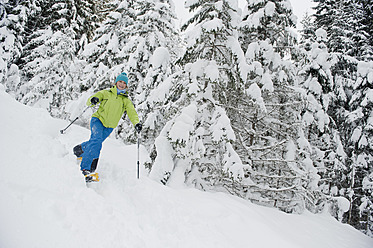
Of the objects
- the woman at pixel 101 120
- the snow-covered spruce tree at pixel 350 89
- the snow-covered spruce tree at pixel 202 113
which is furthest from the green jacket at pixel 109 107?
the snow-covered spruce tree at pixel 350 89

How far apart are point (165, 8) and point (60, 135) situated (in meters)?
9.08

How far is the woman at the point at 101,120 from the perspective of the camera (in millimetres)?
4851

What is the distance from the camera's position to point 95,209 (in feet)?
11.9

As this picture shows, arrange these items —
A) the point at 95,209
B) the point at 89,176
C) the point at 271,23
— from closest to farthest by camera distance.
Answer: the point at 95,209, the point at 89,176, the point at 271,23

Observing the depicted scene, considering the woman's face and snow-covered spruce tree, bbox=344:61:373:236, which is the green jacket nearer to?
the woman's face

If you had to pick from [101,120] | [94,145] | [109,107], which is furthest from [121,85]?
[94,145]

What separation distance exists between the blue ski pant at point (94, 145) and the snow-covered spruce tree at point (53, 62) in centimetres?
1412

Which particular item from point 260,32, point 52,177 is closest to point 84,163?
point 52,177

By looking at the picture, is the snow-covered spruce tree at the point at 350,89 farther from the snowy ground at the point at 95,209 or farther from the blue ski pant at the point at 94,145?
the blue ski pant at the point at 94,145

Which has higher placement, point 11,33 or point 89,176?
point 11,33

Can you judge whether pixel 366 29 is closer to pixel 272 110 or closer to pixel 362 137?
pixel 362 137

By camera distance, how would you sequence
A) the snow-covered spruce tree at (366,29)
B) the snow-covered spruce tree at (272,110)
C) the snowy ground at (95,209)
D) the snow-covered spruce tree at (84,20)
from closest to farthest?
the snowy ground at (95,209)
the snow-covered spruce tree at (272,110)
the snow-covered spruce tree at (366,29)
the snow-covered spruce tree at (84,20)

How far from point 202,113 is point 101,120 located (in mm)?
3219

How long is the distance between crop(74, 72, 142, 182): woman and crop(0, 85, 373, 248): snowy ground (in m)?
0.27
